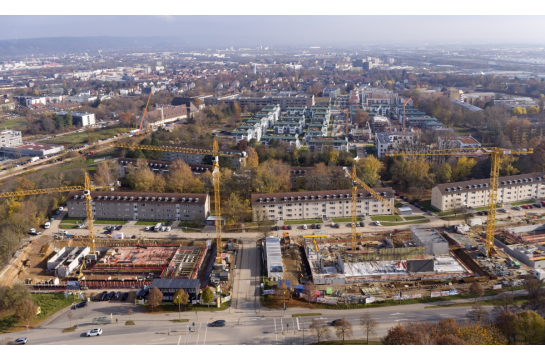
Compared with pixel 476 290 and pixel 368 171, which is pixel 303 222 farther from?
pixel 476 290

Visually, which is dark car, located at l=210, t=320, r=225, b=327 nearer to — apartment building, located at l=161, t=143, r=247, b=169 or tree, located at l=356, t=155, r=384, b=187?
tree, located at l=356, t=155, r=384, b=187

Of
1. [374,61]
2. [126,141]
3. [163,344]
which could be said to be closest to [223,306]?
[163,344]

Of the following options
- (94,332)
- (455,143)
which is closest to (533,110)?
(455,143)

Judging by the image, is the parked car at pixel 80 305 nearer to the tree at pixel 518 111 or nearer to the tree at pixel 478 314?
the tree at pixel 478 314

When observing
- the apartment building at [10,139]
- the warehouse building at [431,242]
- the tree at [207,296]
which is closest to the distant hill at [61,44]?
the apartment building at [10,139]

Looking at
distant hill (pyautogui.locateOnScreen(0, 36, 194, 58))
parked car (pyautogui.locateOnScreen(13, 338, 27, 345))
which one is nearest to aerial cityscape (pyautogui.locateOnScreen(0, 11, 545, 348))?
parked car (pyautogui.locateOnScreen(13, 338, 27, 345))

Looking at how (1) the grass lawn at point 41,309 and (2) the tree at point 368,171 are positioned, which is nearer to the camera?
(1) the grass lawn at point 41,309
